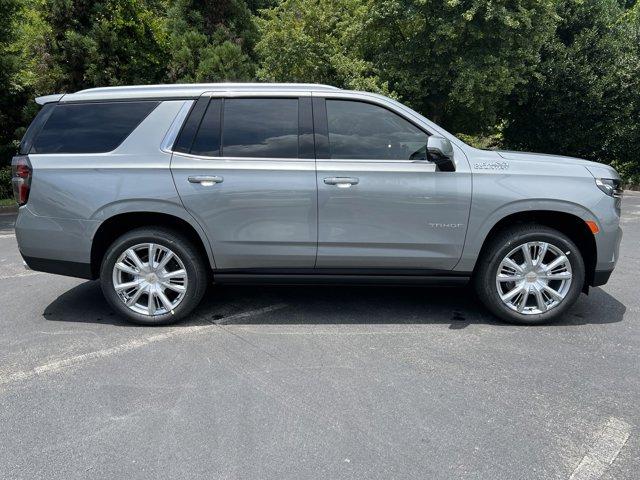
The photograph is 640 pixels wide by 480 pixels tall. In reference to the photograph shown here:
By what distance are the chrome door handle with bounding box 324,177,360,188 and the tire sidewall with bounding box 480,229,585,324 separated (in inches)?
51.2

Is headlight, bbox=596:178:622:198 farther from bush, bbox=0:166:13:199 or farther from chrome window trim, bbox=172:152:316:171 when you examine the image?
bush, bbox=0:166:13:199

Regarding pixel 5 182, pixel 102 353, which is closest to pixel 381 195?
pixel 102 353

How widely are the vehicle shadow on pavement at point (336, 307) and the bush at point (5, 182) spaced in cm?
905

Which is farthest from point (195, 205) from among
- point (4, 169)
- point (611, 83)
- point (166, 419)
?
point (611, 83)

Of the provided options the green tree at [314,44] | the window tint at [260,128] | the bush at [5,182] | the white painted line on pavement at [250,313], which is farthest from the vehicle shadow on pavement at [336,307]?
the green tree at [314,44]

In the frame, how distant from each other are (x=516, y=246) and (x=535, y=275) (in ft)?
1.01

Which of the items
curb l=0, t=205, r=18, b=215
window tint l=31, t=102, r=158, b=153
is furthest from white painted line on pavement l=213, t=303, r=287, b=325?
curb l=0, t=205, r=18, b=215

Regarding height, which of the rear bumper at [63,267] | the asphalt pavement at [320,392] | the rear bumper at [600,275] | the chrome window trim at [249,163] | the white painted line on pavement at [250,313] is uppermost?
the chrome window trim at [249,163]

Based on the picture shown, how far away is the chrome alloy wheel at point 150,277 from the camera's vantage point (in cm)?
422

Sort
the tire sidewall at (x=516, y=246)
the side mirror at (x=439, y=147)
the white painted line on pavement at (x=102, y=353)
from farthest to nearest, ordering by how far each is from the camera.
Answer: the tire sidewall at (x=516, y=246) < the side mirror at (x=439, y=147) < the white painted line on pavement at (x=102, y=353)

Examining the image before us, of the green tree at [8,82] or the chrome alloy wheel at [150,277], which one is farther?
the green tree at [8,82]

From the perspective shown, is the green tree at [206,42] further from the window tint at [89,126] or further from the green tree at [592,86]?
the window tint at [89,126]

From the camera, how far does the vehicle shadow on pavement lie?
14.6ft

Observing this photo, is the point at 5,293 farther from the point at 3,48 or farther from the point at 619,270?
the point at 3,48
